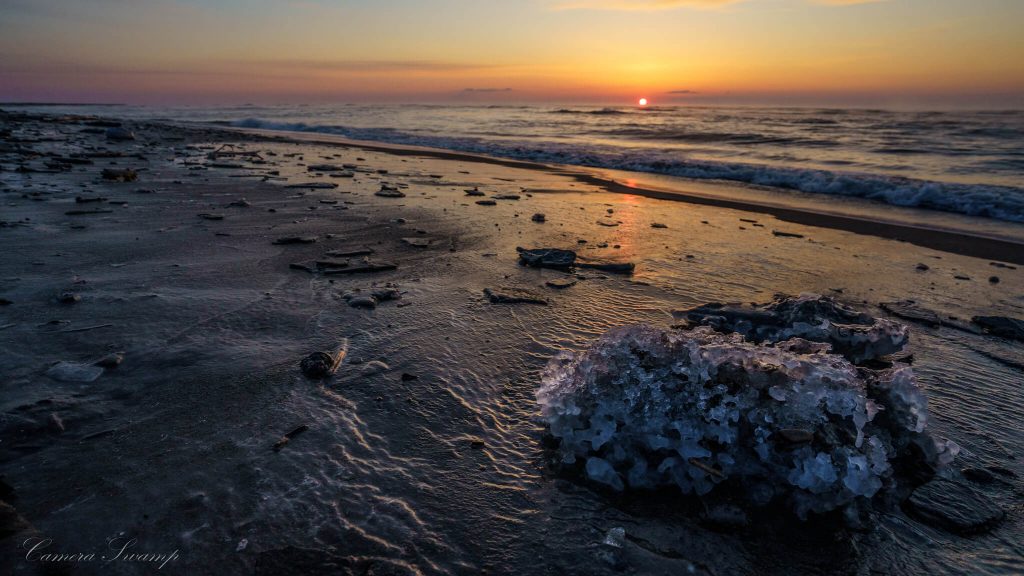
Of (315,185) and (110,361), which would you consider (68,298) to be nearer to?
(110,361)

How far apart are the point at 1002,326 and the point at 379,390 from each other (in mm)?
5051

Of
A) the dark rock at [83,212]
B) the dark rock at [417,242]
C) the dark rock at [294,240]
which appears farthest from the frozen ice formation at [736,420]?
the dark rock at [83,212]

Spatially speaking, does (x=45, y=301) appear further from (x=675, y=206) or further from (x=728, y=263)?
(x=675, y=206)

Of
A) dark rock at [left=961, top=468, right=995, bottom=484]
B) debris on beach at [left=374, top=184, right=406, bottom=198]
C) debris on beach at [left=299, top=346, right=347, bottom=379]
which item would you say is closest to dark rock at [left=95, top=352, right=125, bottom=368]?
debris on beach at [left=299, top=346, right=347, bottom=379]

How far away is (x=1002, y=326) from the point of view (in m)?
4.22

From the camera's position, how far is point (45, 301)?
3922mm

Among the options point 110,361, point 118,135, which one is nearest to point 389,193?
point 110,361

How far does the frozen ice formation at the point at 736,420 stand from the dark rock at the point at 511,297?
196cm

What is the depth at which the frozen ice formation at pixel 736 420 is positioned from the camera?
6.73 feet

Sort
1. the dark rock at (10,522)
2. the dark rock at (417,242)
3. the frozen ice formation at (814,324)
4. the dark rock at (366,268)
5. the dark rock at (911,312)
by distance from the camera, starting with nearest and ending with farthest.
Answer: the dark rock at (10,522)
the frozen ice formation at (814,324)
the dark rock at (911,312)
the dark rock at (366,268)
the dark rock at (417,242)

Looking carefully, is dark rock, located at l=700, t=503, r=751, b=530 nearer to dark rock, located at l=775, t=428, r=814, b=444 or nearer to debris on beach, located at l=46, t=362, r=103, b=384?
dark rock, located at l=775, t=428, r=814, b=444

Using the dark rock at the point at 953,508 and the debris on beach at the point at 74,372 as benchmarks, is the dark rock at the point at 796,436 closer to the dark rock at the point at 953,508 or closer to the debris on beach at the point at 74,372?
the dark rock at the point at 953,508

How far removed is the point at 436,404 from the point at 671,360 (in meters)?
1.32

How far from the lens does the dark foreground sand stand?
6.20 ft
